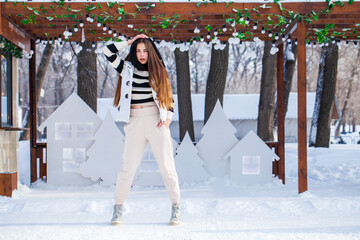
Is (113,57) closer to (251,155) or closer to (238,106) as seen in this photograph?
(251,155)

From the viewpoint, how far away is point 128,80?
15.7 feet

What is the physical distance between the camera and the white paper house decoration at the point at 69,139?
8094mm

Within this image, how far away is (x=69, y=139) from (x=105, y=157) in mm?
744

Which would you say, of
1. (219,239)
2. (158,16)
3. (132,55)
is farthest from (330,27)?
(219,239)

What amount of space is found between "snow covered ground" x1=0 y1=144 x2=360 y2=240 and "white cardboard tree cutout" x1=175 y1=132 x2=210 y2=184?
0.75 feet

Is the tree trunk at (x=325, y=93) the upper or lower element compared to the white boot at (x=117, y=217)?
upper

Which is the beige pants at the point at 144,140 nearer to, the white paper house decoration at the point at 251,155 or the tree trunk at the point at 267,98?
the white paper house decoration at the point at 251,155

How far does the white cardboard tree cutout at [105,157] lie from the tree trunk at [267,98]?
18.7 ft

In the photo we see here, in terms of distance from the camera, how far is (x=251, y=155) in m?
8.13

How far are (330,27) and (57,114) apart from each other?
489 centimetres

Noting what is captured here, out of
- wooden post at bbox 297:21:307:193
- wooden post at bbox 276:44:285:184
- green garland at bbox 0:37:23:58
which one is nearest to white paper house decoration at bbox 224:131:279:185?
wooden post at bbox 276:44:285:184

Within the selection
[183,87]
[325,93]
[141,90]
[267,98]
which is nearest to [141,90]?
[141,90]

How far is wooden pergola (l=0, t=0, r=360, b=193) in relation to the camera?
21.4ft

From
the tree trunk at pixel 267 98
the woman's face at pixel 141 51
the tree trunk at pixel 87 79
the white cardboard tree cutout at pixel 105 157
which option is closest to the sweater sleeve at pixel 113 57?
the woman's face at pixel 141 51
